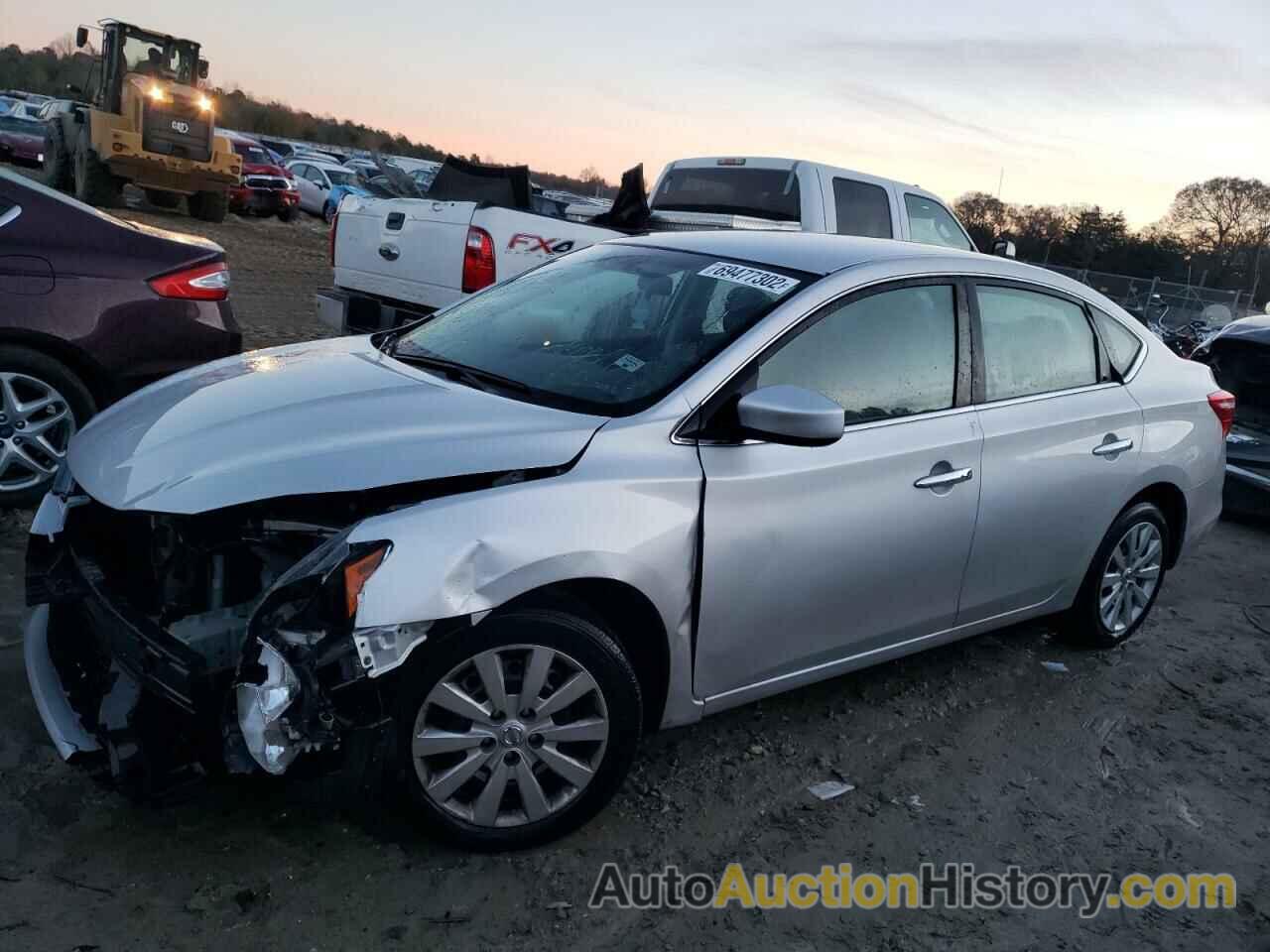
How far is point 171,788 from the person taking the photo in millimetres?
2623

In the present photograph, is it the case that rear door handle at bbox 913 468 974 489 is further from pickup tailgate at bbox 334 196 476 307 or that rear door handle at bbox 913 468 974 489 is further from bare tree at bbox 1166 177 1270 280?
bare tree at bbox 1166 177 1270 280

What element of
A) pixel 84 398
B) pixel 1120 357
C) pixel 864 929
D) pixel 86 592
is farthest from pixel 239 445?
pixel 1120 357

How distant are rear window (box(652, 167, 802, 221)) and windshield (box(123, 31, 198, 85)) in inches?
594

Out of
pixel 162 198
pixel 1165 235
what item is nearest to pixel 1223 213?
pixel 1165 235

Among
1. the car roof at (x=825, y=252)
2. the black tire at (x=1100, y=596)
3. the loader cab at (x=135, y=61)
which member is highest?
the loader cab at (x=135, y=61)

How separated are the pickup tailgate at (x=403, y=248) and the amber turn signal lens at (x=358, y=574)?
4997 millimetres

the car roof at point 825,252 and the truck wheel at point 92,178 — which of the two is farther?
the truck wheel at point 92,178

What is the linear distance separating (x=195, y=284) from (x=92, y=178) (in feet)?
58.6

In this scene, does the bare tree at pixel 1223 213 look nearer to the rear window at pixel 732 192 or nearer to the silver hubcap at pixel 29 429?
the rear window at pixel 732 192

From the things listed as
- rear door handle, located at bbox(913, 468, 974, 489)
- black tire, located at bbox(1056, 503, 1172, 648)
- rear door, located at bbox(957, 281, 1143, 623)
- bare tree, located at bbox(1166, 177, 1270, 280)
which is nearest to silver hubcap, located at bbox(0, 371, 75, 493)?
rear door handle, located at bbox(913, 468, 974, 489)

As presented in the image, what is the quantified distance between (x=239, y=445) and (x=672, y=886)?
1704 mm

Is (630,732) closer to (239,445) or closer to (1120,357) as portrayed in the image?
(239,445)

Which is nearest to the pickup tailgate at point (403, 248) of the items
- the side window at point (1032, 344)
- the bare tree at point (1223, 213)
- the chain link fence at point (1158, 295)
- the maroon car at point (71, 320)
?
the maroon car at point (71, 320)

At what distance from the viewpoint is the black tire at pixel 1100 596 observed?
470 centimetres
